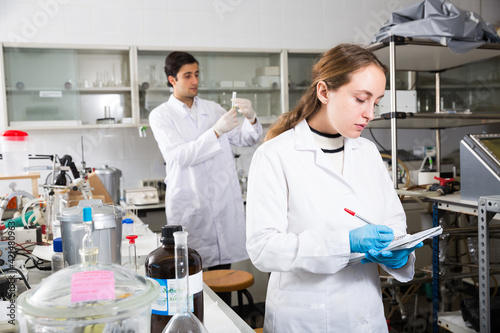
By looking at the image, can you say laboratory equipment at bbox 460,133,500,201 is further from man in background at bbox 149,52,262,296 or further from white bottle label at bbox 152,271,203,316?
white bottle label at bbox 152,271,203,316

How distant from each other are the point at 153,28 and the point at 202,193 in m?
1.87

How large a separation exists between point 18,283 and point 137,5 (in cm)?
309

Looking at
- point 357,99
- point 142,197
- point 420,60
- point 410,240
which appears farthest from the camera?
point 142,197

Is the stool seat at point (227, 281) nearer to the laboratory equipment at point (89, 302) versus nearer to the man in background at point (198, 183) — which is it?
the man in background at point (198, 183)

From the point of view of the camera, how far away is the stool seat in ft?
6.96

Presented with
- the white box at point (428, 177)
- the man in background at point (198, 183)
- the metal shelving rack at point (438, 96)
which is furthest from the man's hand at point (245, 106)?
the white box at point (428, 177)

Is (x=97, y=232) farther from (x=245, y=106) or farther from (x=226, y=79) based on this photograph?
(x=226, y=79)

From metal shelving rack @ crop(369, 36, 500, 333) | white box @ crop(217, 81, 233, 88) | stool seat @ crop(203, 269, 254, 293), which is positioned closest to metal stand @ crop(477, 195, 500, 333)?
metal shelving rack @ crop(369, 36, 500, 333)

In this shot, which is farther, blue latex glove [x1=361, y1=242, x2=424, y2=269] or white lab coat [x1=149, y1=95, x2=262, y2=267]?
white lab coat [x1=149, y1=95, x2=262, y2=267]

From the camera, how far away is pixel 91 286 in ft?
2.06

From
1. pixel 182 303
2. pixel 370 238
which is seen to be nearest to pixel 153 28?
pixel 370 238

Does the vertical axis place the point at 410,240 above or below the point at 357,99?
below

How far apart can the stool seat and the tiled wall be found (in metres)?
1.91

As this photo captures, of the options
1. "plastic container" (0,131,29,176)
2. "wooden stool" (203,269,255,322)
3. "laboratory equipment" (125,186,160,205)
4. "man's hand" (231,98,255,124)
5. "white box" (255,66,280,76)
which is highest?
"white box" (255,66,280,76)
